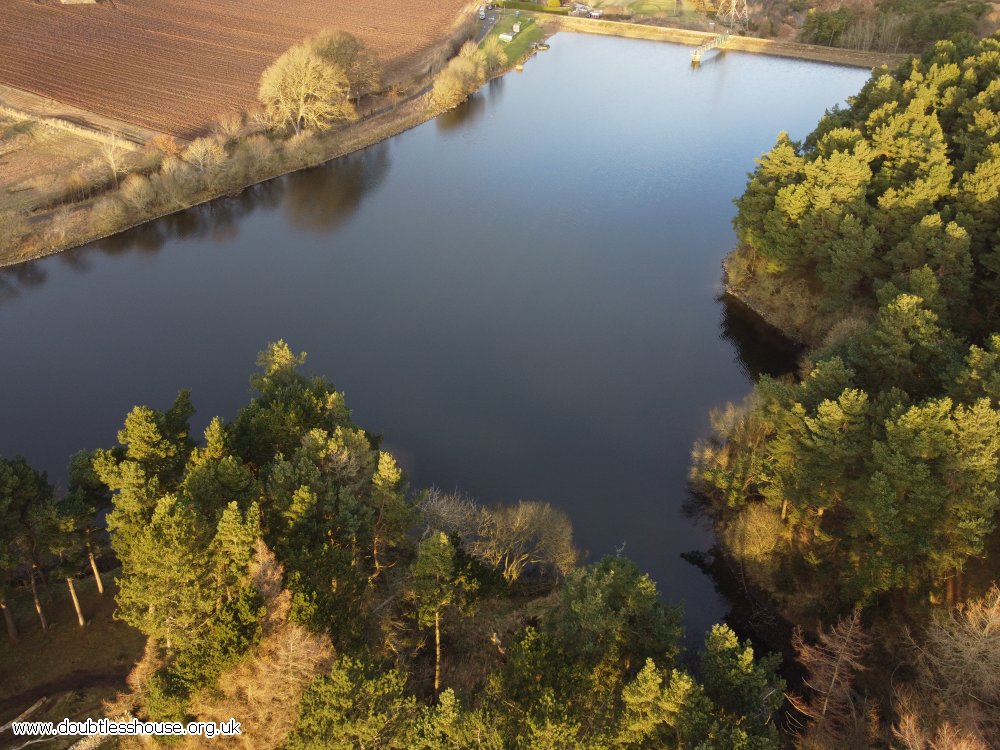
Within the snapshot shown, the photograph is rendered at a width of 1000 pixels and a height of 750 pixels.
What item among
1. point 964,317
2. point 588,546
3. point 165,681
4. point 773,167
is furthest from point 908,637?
point 773,167

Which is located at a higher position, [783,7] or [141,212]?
[783,7]

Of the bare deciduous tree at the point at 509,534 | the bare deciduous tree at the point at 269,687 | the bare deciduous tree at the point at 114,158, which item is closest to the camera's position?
the bare deciduous tree at the point at 269,687

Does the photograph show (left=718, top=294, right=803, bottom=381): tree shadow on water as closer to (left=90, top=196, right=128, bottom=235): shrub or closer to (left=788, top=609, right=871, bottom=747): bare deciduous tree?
(left=788, top=609, right=871, bottom=747): bare deciduous tree

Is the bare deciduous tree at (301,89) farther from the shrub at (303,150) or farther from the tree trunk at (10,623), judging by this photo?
the tree trunk at (10,623)

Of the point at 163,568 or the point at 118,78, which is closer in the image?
the point at 163,568

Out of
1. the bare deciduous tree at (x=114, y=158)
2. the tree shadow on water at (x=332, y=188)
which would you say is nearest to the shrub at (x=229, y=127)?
the tree shadow on water at (x=332, y=188)

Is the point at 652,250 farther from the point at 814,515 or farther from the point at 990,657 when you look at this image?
the point at 990,657
